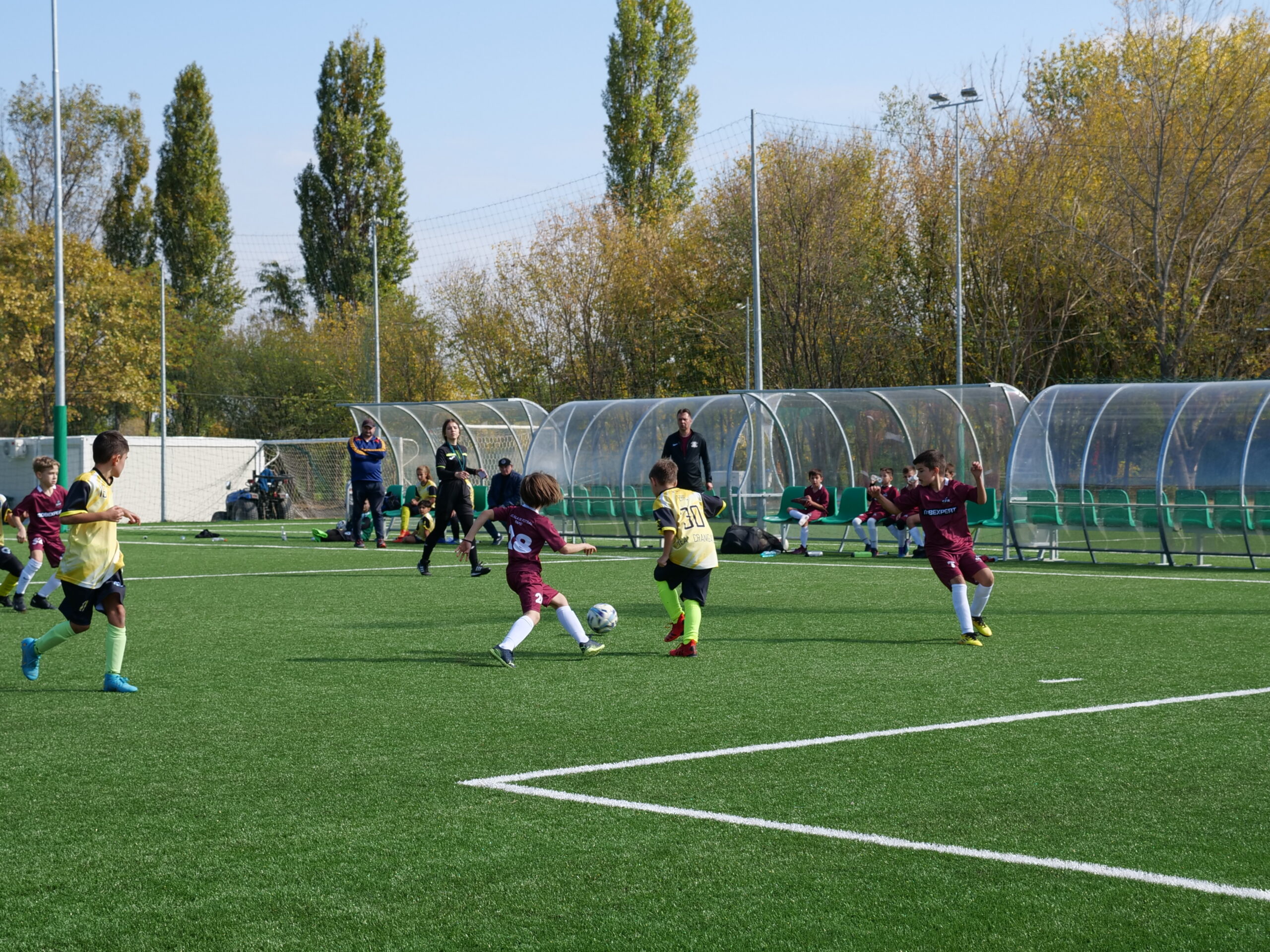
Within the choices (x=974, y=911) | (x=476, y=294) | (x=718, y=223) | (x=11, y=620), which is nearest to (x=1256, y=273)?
(x=718, y=223)

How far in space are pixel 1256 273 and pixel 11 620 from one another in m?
28.6

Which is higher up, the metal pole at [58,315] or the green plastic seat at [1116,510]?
the metal pole at [58,315]

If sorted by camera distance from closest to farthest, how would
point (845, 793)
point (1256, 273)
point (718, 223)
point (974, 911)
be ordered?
point (974, 911)
point (845, 793)
point (1256, 273)
point (718, 223)

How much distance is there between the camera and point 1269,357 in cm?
3275

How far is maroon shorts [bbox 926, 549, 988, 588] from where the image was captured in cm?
1066

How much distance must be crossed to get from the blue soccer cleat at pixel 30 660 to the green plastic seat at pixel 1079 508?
47.3ft

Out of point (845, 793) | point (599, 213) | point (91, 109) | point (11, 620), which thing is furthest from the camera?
point (91, 109)

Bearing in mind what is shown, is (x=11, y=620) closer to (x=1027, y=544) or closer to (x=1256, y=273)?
(x=1027, y=544)

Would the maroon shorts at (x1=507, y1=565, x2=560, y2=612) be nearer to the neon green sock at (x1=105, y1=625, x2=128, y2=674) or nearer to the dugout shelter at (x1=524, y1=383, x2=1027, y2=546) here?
the neon green sock at (x1=105, y1=625, x2=128, y2=674)

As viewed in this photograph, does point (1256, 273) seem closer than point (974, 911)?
No

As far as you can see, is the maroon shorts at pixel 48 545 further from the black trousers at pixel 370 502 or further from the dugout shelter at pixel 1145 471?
the dugout shelter at pixel 1145 471

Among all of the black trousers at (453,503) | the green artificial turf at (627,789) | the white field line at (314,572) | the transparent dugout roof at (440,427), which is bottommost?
the green artificial turf at (627,789)

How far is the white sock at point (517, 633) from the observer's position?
9.28 metres

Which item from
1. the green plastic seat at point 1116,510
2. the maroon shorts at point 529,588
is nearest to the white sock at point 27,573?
the maroon shorts at point 529,588
